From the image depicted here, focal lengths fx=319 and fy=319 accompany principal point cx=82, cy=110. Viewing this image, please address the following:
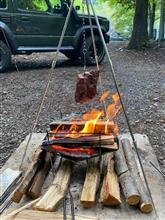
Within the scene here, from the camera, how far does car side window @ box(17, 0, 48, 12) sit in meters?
7.70

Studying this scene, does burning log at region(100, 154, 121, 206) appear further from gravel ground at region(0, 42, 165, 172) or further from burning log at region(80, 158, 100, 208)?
gravel ground at region(0, 42, 165, 172)

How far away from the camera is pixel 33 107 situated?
5.27m

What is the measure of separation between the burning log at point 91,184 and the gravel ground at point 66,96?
36.9 inches

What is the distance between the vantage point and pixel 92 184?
254 centimetres

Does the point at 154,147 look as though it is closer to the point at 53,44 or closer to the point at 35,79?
the point at 35,79

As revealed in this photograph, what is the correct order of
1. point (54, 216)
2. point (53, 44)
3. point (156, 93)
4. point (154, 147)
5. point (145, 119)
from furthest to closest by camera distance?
point (53, 44) → point (156, 93) → point (145, 119) → point (154, 147) → point (54, 216)

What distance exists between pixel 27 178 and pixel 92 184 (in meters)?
0.53

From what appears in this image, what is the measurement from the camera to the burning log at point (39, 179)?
2510 millimetres

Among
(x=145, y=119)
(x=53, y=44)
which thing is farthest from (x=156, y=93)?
(x=53, y=44)

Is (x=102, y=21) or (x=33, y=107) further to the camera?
(x=102, y=21)

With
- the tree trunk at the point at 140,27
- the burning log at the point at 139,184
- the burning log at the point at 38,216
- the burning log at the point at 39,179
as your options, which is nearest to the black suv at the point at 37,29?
the tree trunk at the point at 140,27

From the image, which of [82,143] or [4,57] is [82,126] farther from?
[4,57]

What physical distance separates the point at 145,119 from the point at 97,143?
6.46ft

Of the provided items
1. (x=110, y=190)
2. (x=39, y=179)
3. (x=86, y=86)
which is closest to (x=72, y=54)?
(x=86, y=86)
